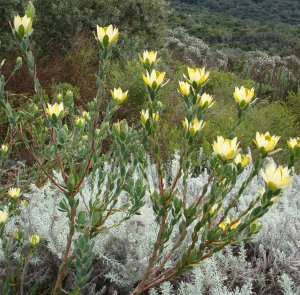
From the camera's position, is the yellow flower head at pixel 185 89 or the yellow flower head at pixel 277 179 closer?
the yellow flower head at pixel 277 179

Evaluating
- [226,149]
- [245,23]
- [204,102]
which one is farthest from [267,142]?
[245,23]

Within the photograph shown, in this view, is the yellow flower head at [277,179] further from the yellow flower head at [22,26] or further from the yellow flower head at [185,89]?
the yellow flower head at [22,26]

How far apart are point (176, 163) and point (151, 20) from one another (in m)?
5.02

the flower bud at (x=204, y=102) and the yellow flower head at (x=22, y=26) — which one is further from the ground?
the yellow flower head at (x=22, y=26)

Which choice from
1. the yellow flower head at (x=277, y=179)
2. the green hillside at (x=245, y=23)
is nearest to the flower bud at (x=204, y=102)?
the yellow flower head at (x=277, y=179)

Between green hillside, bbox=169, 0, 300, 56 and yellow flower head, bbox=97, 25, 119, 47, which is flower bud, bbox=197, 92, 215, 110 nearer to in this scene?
yellow flower head, bbox=97, 25, 119, 47

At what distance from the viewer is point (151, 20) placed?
6930mm

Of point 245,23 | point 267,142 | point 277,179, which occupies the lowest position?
point 277,179

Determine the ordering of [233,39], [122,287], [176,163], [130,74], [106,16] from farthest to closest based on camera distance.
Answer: [233,39] → [106,16] → [130,74] → [176,163] → [122,287]

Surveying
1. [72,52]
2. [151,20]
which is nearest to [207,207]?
[72,52]

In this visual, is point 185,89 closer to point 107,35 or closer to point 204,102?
point 204,102

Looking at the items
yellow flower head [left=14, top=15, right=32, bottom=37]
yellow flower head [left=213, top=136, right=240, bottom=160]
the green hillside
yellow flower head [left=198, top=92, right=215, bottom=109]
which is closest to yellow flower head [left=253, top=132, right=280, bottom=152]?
yellow flower head [left=213, top=136, right=240, bottom=160]

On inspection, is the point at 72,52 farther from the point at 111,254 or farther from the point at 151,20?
the point at 111,254

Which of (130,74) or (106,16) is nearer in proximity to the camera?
(130,74)
